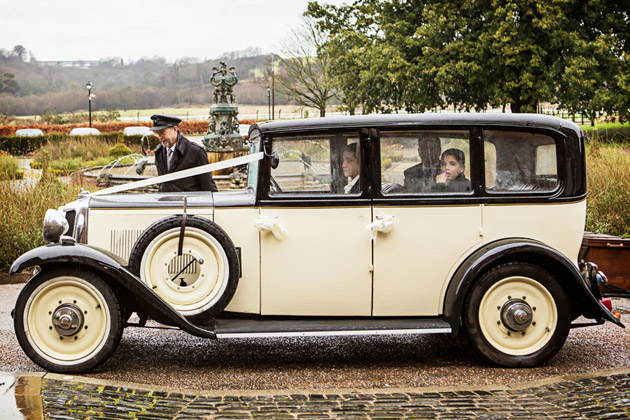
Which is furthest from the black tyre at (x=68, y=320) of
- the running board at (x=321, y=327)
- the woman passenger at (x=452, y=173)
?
the woman passenger at (x=452, y=173)

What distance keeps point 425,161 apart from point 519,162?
2.54 feet

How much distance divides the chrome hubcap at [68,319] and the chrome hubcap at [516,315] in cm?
328

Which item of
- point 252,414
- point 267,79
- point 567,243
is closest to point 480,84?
point 267,79

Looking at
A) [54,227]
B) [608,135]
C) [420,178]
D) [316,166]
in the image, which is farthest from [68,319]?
[608,135]

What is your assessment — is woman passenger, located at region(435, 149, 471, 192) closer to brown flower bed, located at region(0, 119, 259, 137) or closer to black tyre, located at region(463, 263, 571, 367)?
black tyre, located at region(463, 263, 571, 367)

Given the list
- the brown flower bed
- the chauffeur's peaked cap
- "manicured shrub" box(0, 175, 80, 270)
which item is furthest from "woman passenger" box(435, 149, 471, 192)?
the brown flower bed

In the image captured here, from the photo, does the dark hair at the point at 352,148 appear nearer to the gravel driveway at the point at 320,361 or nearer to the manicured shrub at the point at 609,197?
the gravel driveway at the point at 320,361

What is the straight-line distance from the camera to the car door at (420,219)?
Result: 5488mm

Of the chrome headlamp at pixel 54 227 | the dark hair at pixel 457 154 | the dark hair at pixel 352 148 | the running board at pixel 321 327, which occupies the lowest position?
the running board at pixel 321 327

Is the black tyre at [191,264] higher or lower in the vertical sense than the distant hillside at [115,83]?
lower

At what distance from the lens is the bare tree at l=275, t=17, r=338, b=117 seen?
153 ft

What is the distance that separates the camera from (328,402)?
4.54 meters

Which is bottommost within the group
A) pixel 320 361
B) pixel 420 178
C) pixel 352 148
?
pixel 320 361

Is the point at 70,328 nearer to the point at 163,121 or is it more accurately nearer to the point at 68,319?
the point at 68,319
